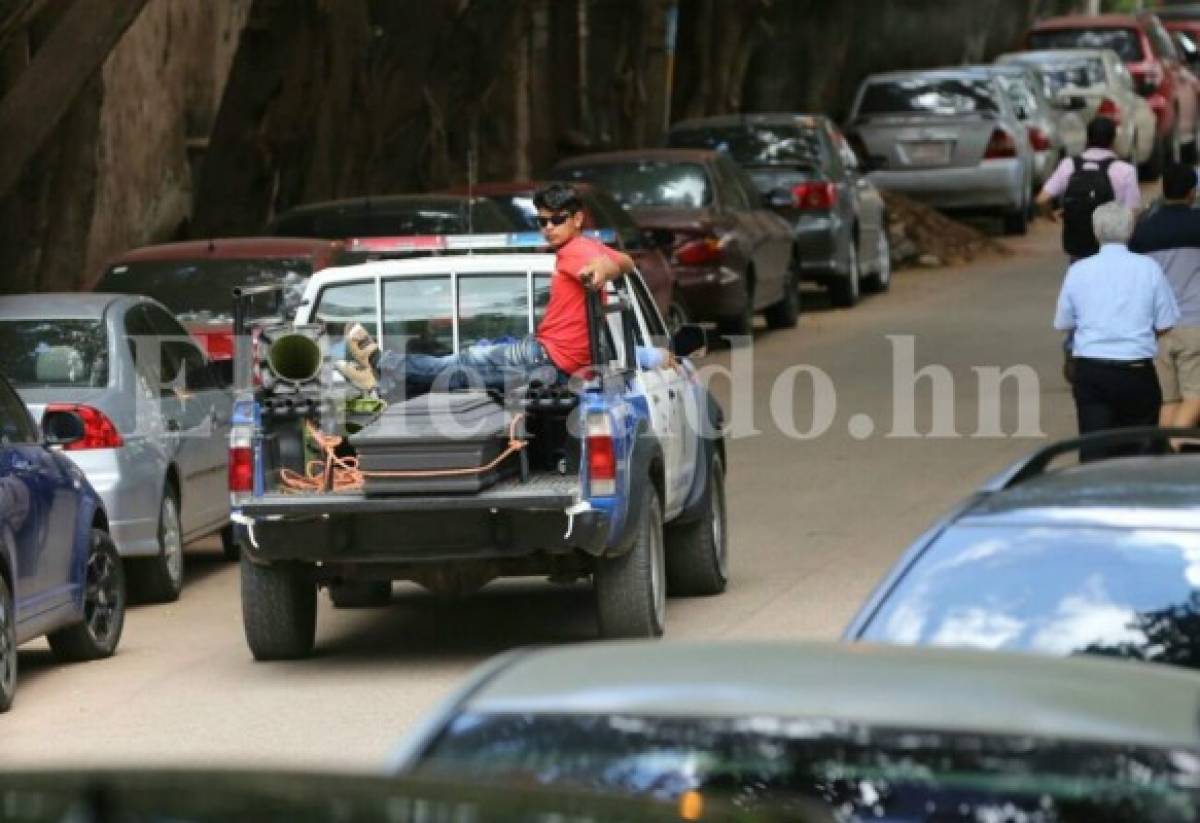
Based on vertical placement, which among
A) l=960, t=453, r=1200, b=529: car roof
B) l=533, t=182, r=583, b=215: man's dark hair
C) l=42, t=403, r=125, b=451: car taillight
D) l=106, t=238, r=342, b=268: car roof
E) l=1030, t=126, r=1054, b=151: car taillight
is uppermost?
l=960, t=453, r=1200, b=529: car roof

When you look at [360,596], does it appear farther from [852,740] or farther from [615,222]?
[852,740]

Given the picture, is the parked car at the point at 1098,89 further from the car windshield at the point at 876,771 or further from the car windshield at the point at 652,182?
the car windshield at the point at 876,771

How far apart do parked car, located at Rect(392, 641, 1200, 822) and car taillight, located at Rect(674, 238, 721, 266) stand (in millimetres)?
18556

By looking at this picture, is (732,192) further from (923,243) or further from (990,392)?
(923,243)

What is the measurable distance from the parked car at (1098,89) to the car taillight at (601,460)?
88.6 feet

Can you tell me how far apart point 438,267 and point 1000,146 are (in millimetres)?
20517

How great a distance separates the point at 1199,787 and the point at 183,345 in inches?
445

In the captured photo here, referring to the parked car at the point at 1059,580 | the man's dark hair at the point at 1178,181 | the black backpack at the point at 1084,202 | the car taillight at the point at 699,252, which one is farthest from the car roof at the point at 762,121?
the parked car at the point at 1059,580

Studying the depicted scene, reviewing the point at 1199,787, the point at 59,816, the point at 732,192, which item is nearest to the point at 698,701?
the point at 1199,787

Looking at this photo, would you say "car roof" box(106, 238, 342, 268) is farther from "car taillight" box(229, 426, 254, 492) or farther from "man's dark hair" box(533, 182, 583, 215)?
"car taillight" box(229, 426, 254, 492)

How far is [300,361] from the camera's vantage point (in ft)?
39.5

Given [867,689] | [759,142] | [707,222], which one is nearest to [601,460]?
[867,689]

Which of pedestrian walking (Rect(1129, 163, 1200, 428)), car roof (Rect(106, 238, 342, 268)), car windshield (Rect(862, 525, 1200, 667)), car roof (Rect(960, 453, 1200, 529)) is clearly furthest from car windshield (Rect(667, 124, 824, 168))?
car windshield (Rect(862, 525, 1200, 667))

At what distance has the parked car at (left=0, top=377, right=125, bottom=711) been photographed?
11.5m
